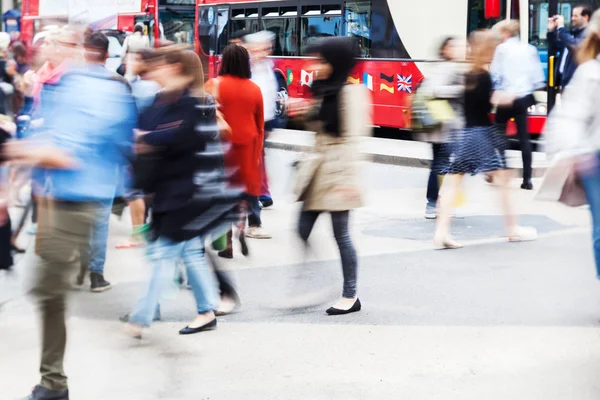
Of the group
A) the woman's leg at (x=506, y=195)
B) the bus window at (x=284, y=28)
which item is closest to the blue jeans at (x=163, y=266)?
the woman's leg at (x=506, y=195)

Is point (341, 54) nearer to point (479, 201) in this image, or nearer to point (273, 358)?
point (273, 358)

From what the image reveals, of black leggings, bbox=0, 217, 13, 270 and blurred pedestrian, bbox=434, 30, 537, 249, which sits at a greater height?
blurred pedestrian, bbox=434, 30, 537, 249

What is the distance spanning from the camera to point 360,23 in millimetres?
17391

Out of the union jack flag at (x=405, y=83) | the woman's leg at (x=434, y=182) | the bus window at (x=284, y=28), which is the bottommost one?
the woman's leg at (x=434, y=182)

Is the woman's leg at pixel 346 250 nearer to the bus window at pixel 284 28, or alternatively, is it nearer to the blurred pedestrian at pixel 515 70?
the blurred pedestrian at pixel 515 70

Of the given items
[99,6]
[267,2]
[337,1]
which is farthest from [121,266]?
[99,6]

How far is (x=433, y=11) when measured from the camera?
16219 millimetres

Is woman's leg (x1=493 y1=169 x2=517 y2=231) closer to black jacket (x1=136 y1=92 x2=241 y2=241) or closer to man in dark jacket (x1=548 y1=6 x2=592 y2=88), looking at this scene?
man in dark jacket (x1=548 y1=6 x2=592 y2=88)

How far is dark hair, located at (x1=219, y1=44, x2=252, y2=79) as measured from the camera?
7.31 m

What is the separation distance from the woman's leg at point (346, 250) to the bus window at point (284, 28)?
12854 mm

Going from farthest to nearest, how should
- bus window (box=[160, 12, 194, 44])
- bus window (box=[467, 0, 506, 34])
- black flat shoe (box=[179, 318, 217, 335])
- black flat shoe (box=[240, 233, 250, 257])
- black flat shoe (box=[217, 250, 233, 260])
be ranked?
bus window (box=[160, 12, 194, 44]) → bus window (box=[467, 0, 506, 34]) → black flat shoe (box=[217, 250, 233, 260]) → black flat shoe (box=[240, 233, 250, 257]) → black flat shoe (box=[179, 318, 217, 335])

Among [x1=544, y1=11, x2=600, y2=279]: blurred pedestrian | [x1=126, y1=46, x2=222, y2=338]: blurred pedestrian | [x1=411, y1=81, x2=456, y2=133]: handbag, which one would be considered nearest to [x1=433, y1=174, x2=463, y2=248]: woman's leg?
[x1=411, y1=81, x2=456, y2=133]: handbag

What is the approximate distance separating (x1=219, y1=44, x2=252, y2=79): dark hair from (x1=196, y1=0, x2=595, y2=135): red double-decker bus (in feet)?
20.8

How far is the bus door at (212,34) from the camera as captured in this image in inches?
848
